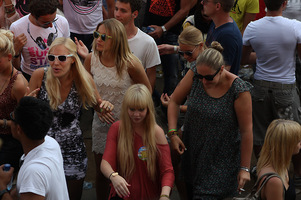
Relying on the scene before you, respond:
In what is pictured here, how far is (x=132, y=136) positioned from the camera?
3.71m

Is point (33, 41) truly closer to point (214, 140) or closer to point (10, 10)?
point (10, 10)

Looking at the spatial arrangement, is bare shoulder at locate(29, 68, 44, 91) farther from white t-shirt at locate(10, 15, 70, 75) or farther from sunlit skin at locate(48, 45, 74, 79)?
white t-shirt at locate(10, 15, 70, 75)

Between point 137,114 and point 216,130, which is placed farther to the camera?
point 216,130

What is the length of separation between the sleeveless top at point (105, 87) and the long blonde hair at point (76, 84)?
276 mm

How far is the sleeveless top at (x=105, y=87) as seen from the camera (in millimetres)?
4328

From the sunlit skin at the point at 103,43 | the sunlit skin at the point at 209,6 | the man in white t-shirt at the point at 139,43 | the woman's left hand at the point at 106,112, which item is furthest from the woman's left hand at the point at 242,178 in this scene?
the sunlit skin at the point at 209,6

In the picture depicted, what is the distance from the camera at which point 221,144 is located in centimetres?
382

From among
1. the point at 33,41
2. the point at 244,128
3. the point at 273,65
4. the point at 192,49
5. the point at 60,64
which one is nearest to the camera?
the point at 244,128

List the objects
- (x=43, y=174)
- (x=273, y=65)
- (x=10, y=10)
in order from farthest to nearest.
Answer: (x=10, y=10)
(x=273, y=65)
(x=43, y=174)

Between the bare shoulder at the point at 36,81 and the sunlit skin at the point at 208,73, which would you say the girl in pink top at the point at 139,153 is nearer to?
the sunlit skin at the point at 208,73

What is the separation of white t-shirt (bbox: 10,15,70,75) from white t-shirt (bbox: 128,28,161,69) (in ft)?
2.90

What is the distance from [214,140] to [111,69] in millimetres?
1218

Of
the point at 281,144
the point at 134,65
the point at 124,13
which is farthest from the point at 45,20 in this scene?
the point at 281,144

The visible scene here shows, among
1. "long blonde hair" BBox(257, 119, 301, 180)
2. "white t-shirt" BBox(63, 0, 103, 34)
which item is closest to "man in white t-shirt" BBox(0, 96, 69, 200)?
"long blonde hair" BBox(257, 119, 301, 180)
